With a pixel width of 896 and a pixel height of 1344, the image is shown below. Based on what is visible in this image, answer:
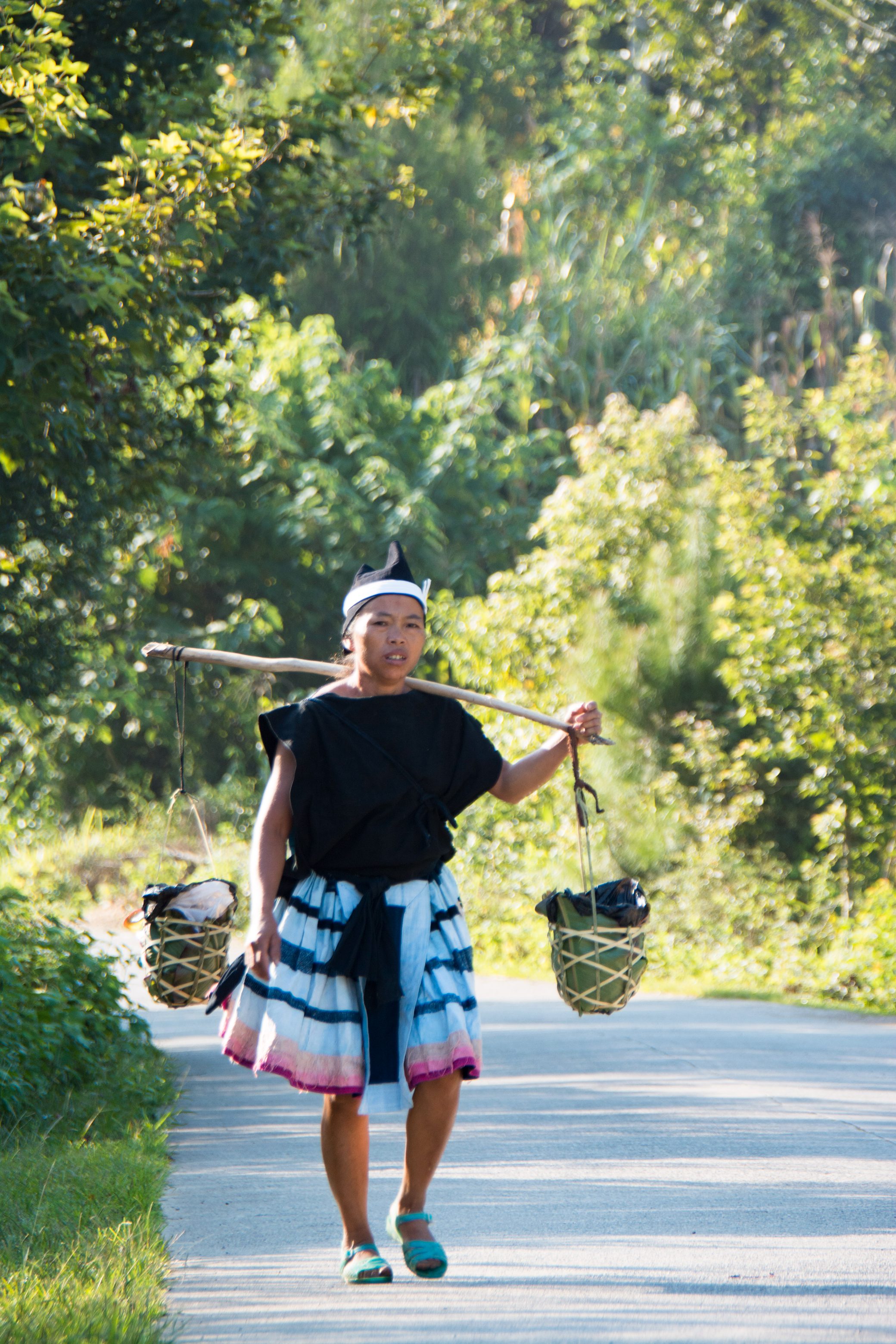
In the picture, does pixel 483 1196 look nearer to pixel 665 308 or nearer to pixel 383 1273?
pixel 383 1273

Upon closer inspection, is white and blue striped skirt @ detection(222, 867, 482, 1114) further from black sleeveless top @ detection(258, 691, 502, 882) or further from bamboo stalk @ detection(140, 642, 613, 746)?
bamboo stalk @ detection(140, 642, 613, 746)

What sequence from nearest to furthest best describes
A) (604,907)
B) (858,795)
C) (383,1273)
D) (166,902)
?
(383,1273) → (604,907) → (166,902) → (858,795)

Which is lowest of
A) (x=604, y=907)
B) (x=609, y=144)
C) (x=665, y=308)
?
(x=604, y=907)

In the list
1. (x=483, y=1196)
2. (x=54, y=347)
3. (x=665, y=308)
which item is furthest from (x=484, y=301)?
(x=483, y=1196)

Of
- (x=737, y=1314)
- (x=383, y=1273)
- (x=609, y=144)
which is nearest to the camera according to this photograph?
(x=737, y=1314)

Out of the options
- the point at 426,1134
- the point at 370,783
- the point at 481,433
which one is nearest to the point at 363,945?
the point at 370,783

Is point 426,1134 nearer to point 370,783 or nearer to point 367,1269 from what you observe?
point 367,1269

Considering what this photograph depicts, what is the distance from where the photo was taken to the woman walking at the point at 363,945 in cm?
411

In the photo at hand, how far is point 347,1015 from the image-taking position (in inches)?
163

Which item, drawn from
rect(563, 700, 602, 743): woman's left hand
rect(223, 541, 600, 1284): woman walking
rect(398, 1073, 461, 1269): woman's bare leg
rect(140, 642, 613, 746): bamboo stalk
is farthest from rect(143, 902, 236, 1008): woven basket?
rect(563, 700, 602, 743): woman's left hand

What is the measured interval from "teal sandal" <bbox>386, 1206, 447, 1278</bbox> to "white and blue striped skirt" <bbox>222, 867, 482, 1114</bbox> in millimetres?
362

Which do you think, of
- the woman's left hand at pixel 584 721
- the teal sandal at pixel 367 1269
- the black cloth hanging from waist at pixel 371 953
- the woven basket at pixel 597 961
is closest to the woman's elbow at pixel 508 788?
the woman's left hand at pixel 584 721

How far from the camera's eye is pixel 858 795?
1291 cm

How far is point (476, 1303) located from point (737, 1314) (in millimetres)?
635
